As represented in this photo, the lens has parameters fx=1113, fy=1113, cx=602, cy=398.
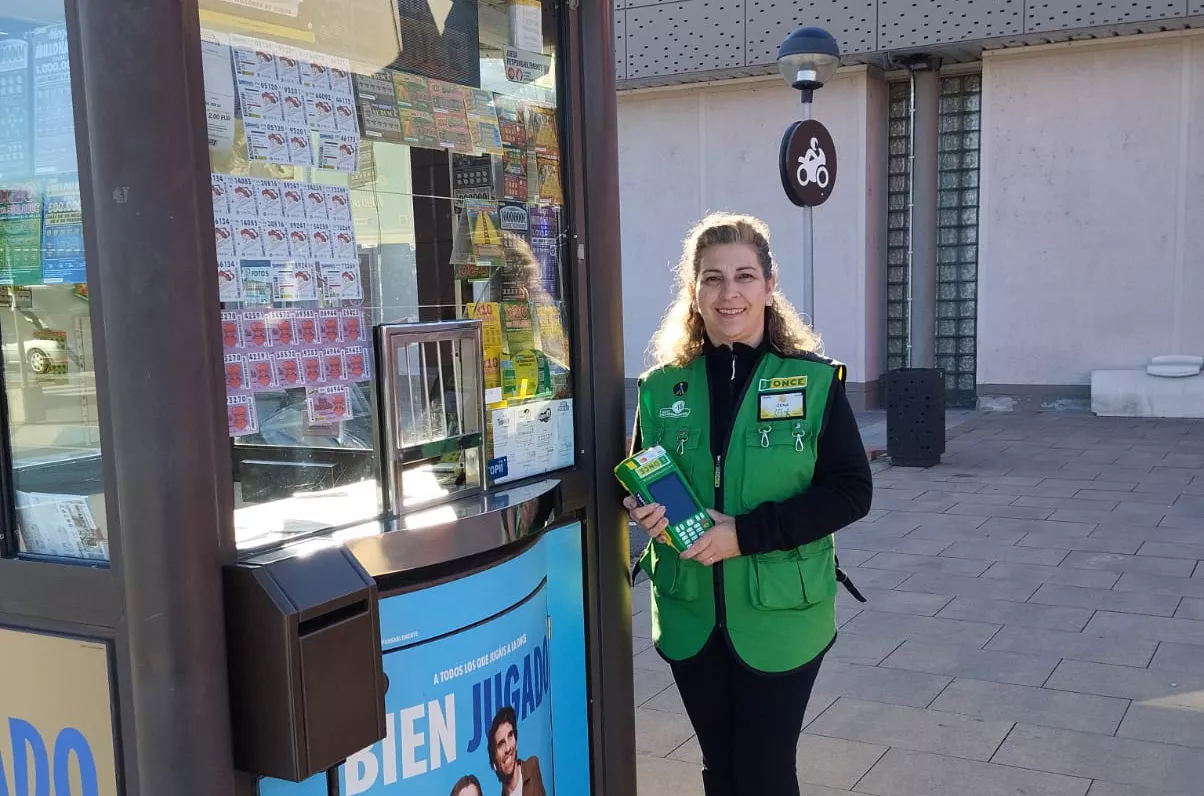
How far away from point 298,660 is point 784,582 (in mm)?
1181

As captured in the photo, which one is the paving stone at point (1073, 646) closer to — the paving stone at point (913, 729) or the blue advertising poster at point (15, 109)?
the paving stone at point (913, 729)

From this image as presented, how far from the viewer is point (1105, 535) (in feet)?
22.4

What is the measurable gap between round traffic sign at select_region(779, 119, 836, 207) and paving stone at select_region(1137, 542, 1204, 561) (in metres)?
2.92

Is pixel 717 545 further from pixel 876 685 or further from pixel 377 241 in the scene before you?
pixel 876 685

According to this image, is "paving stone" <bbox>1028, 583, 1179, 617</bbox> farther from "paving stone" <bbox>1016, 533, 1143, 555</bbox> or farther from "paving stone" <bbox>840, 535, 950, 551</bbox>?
"paving stone" <bbox>840, 535, 950, 551</bbox>

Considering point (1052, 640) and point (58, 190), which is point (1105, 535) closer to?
point (1052, 640)

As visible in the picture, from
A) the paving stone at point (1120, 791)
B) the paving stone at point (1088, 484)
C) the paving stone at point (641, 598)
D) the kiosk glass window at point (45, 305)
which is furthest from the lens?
the paving stone at point (1088, 484)

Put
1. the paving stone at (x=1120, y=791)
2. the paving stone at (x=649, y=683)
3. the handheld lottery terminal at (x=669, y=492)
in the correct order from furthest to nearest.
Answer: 1. the paving stone at (x=649, y=683)
2. the paving stone at (x=1120, y=791)
3. the handheld lottery terminal at (x=669, y=492)

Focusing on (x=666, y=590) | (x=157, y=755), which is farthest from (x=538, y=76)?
(x=157, y=755)

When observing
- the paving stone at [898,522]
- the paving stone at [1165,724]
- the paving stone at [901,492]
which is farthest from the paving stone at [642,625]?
the paving stone at [901,492]

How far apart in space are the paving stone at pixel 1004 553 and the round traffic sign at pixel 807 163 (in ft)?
7.94

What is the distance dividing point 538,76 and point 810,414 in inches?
43.3

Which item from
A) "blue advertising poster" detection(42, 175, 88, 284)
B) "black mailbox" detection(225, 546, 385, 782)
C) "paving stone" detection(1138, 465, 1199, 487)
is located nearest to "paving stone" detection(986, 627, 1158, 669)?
"black mailbox" detection(225, 546, 385, 782)

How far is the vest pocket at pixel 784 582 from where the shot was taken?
2.59 m
